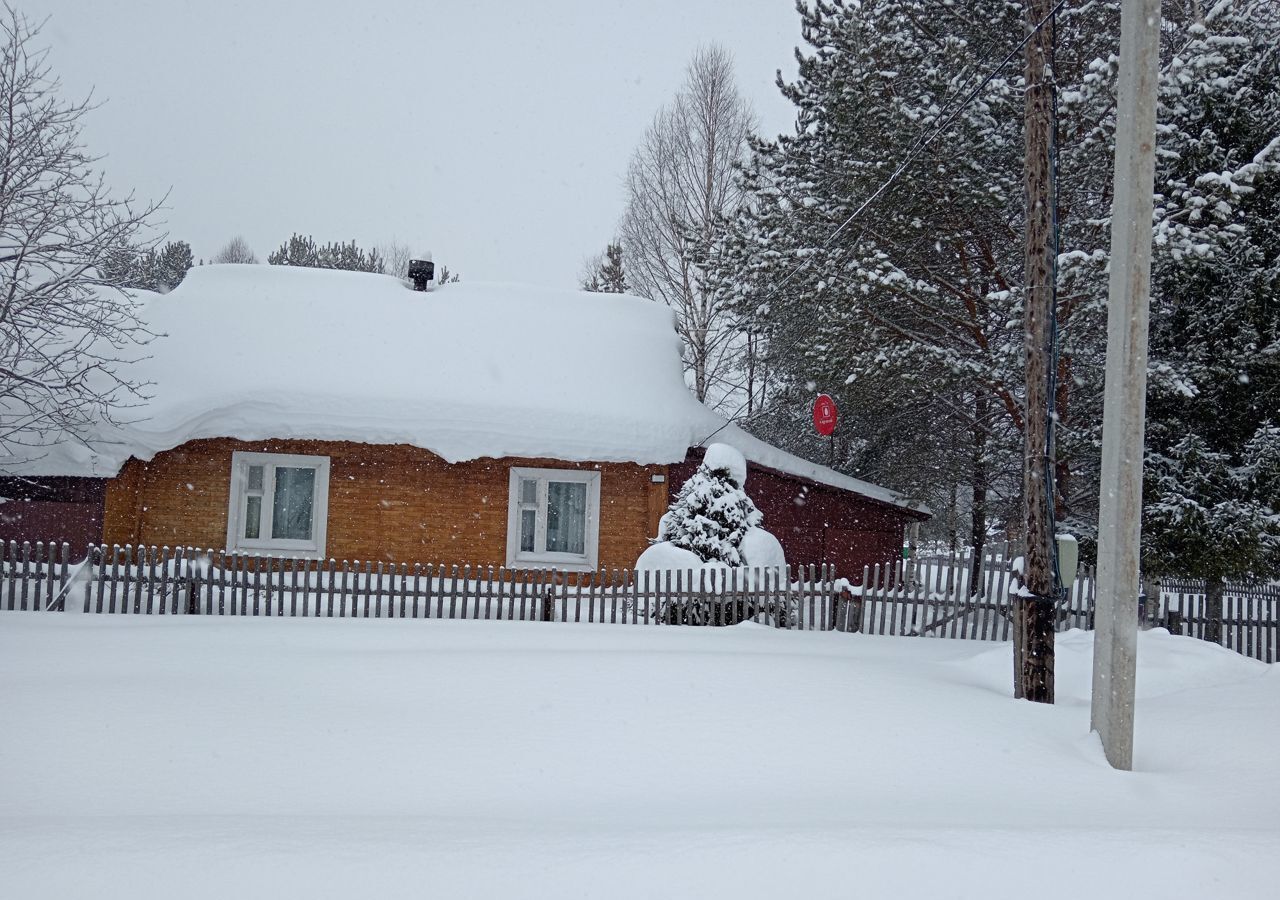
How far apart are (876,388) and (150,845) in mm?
15183

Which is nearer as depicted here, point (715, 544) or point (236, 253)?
point (715, 544)

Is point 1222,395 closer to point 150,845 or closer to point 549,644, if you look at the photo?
point 549,644

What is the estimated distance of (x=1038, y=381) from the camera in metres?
8.04

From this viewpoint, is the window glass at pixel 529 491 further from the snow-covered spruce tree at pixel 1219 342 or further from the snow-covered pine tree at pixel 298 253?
the snow-covered pine tree at pixel 298 253

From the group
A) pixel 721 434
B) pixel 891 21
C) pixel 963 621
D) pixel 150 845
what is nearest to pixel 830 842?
pixel 150 845

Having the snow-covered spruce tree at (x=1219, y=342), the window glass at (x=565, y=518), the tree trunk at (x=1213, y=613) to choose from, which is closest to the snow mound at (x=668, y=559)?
the window glass at (x=565, y=518)

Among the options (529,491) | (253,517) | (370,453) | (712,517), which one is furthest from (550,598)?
(253,517)

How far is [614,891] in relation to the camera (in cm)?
365

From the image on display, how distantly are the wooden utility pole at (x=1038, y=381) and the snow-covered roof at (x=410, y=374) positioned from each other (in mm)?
8799

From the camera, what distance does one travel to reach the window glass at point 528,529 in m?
16.8

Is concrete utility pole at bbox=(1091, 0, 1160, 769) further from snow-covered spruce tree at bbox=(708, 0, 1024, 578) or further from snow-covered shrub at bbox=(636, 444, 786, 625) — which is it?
snow-covered spruce tree at bbox=(708, 0, 1024, 578)

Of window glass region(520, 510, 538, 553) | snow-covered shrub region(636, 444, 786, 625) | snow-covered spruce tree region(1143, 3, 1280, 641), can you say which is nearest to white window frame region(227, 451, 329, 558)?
window glass region(520, 510, 538, 553)

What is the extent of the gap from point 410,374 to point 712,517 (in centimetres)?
667

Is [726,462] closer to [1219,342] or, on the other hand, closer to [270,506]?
[270,506]
